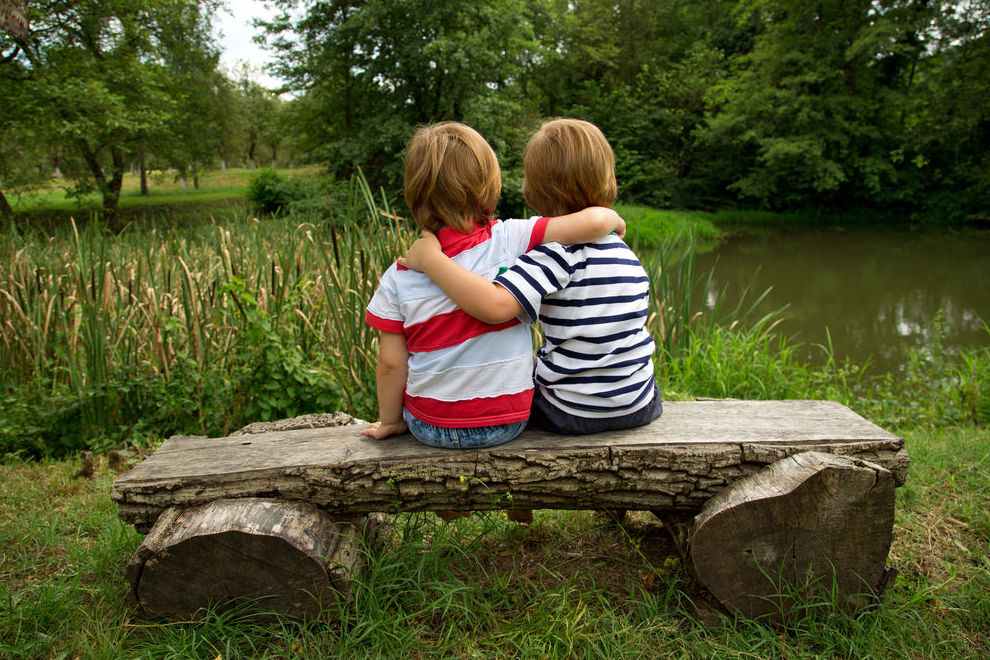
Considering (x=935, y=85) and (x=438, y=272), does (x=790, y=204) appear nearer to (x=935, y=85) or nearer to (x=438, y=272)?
(x=935, y=85)

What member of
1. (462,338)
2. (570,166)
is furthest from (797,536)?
(570,166)

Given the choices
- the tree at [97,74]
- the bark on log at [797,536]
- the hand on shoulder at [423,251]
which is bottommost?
the bark on log at [797,536]

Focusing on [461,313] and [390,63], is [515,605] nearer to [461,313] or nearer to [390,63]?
[461,313]

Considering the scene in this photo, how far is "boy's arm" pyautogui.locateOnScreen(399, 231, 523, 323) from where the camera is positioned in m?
1.56

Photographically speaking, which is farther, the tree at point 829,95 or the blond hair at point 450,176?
the tree at point 829,95

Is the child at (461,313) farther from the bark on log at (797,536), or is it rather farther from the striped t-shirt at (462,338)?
the bark on log at (797,536)

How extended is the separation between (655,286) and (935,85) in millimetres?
16985

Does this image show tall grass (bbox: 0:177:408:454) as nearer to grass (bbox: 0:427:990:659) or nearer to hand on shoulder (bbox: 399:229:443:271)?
grass (bbox: 0:427:990:659)

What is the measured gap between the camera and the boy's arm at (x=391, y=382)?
67.9 inches

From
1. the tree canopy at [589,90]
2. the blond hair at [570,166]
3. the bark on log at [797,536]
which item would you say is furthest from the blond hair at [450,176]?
the tree canopy at [589,90]

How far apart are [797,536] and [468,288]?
1019 mm

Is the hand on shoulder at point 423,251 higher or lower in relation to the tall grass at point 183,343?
higher

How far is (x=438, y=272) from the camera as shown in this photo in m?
1.58

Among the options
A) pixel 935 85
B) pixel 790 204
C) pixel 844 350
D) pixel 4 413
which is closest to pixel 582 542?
pixel 4 413
